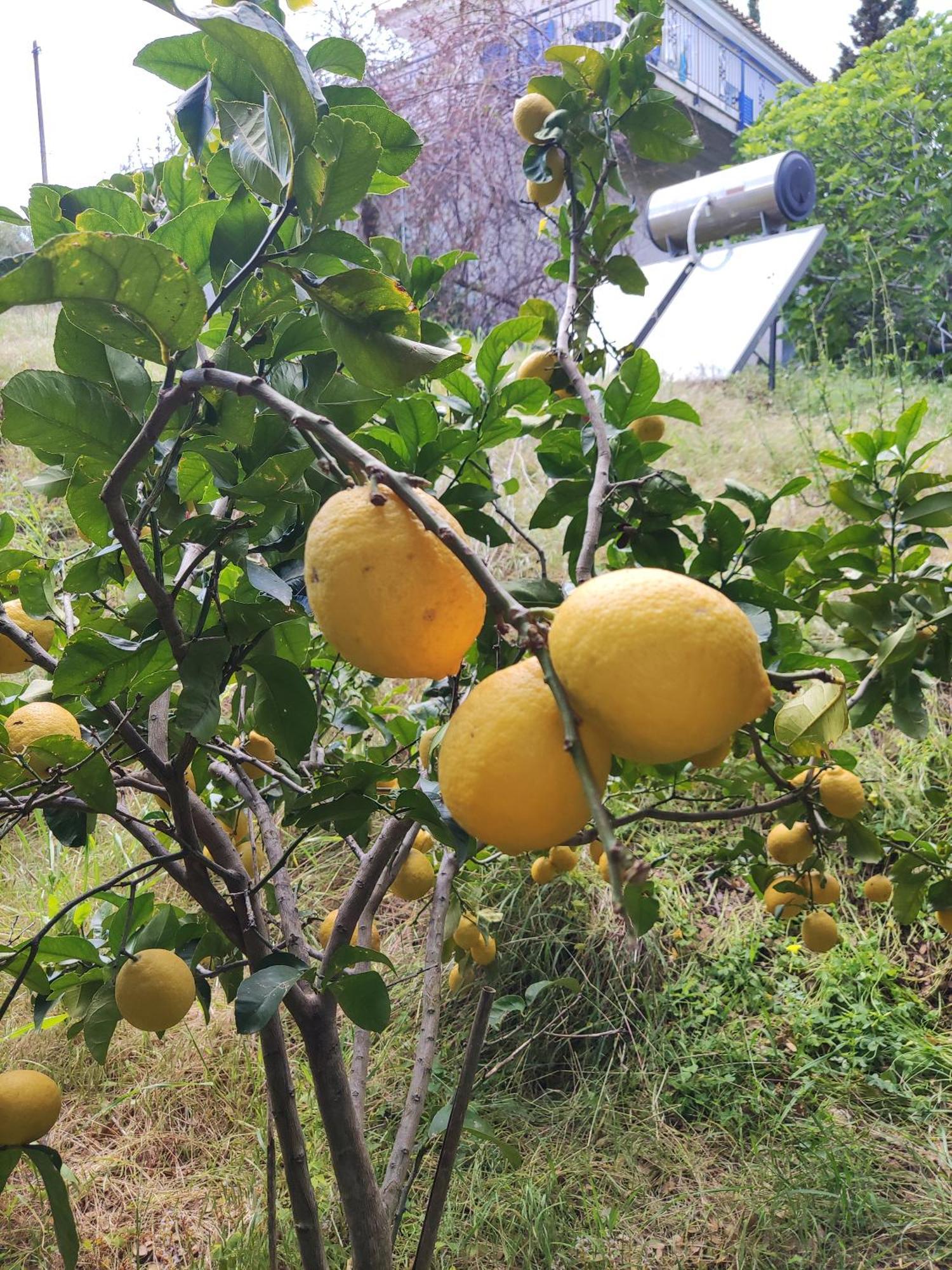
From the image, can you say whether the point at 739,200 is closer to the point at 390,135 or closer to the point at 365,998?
the point at 390,135

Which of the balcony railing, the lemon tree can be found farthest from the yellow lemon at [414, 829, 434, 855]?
the balcony railing

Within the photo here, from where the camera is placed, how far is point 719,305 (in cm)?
499

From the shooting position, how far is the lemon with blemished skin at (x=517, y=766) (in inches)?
12.0

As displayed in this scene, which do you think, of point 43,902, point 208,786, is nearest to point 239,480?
point 208,786

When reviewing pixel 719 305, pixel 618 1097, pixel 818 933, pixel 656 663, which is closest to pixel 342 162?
pixel 656 663

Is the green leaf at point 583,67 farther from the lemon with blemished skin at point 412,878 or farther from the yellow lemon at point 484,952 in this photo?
the yellow lemon at point 484,952

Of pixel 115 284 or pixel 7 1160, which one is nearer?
pixel 115 284

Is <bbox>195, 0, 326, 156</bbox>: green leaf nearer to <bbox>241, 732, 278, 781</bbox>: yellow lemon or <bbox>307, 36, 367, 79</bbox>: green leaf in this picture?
<bbox>307, 36, 367, 79</bbox>: green leaf

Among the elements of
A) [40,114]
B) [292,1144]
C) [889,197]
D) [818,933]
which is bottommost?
[818,933]

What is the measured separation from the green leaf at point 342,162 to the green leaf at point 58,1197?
2.21 ft

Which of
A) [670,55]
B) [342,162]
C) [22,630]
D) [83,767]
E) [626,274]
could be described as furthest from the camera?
[670,55]

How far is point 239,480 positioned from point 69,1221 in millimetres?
578

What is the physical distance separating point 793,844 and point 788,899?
0.20m

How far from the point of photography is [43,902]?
1992 mm
